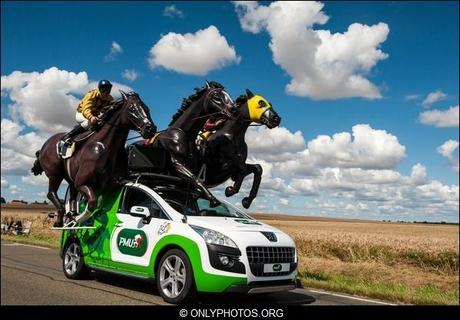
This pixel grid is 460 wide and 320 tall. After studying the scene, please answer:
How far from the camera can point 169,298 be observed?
6.39 m

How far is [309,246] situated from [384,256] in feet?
12.1

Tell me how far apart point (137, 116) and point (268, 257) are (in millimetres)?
3209

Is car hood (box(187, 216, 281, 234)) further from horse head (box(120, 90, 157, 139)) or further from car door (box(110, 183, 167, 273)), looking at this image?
horse head (box(120, 90, 157, 139))

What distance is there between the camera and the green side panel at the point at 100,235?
22.1ft

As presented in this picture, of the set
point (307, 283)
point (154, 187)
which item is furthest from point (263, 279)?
point (307, 283)

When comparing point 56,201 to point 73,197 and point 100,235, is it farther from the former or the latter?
point 100,235

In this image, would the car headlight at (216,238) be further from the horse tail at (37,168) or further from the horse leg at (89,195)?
the horse tail at (37,168)

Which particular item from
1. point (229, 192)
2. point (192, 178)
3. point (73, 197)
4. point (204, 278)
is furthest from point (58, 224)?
point (204, 278)

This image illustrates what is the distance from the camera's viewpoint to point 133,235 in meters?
7.40

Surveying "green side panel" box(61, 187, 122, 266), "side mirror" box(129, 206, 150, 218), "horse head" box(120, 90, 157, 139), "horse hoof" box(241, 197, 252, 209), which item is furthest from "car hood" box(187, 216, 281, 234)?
"horse head" box(120, 90, 157, 139)

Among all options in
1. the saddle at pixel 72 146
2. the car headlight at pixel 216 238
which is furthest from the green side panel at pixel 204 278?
the saddle at pixel 72 146

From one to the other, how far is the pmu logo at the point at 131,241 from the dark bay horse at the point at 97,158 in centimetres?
221

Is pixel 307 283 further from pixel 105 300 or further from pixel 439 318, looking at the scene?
pixel 439 318

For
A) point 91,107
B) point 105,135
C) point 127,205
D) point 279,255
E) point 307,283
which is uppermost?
point 91,107
